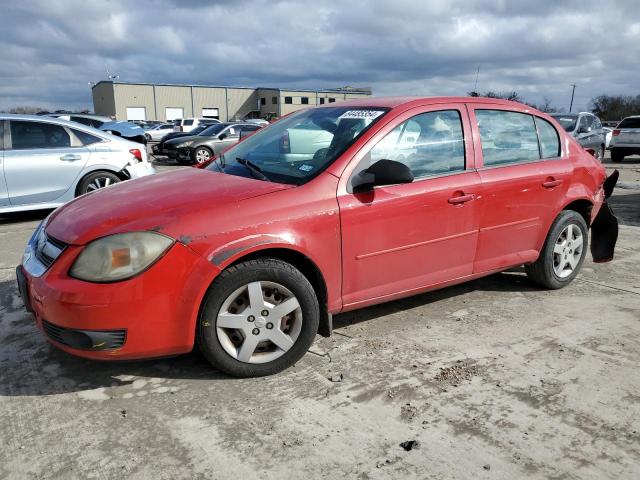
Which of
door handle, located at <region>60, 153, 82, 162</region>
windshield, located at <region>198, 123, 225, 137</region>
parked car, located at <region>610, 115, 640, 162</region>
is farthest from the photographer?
windshield, located at <region>198, 123, 225, 137</region>

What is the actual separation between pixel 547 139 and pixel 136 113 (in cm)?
7441

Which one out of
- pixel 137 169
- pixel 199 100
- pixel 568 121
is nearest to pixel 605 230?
pixel 137 169

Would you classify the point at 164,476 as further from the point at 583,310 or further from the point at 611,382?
the point at 583,310

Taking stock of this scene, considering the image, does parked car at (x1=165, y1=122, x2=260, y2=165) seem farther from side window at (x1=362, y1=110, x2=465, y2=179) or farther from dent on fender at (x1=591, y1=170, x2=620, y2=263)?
side window at (x1=362, y1=110, x2=465, y2=179)

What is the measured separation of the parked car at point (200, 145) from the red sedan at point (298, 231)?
13.6 m

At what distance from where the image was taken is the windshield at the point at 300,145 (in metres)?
3.30

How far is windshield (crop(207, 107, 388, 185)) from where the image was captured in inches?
130

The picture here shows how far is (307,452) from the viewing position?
93.2 inches

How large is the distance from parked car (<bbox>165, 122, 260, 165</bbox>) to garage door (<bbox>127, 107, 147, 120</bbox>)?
58297 mm

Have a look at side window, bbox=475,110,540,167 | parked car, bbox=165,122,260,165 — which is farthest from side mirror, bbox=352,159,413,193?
parked car, bbox=165,122,260,165

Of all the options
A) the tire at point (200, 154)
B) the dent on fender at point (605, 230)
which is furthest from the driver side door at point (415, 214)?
the tire at point (200, 154)

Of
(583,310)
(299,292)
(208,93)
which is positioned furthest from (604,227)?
(208,93)

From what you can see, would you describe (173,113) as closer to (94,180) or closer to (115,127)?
(115,127)

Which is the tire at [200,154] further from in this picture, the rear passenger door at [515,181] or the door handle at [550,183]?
the door handle at [550,183]
